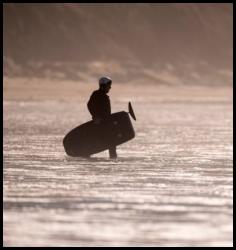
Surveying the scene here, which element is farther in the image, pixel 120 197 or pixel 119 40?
pixel 119 40

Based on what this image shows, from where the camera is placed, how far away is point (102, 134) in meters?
20.0

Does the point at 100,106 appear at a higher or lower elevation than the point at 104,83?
lower

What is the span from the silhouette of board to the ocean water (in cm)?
25

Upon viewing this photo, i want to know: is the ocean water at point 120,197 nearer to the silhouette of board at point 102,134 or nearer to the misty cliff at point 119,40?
the silhouette of board at point 102,134

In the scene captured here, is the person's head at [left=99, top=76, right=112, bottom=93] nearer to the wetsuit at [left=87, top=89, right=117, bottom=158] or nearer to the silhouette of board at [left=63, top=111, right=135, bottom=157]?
the wetsuit at [left=87, top=89, right=117, bottom=158]

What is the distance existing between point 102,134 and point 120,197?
5.66 metres

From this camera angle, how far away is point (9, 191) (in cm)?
1505

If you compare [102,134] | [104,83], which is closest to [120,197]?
[102,134]

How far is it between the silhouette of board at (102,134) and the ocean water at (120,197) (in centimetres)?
25

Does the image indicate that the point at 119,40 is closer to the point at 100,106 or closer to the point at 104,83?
the point at 104,83

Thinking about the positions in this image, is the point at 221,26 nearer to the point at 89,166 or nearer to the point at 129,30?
the point at 129,30

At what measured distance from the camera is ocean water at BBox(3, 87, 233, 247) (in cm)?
1154

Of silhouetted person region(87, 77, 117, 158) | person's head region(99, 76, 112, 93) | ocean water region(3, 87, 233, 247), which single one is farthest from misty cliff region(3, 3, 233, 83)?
silhouetted person region(87, 77, 117, 158)

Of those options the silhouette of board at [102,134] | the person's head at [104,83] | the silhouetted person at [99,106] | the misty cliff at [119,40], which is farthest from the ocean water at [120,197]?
the misty cliff at [119,40]
